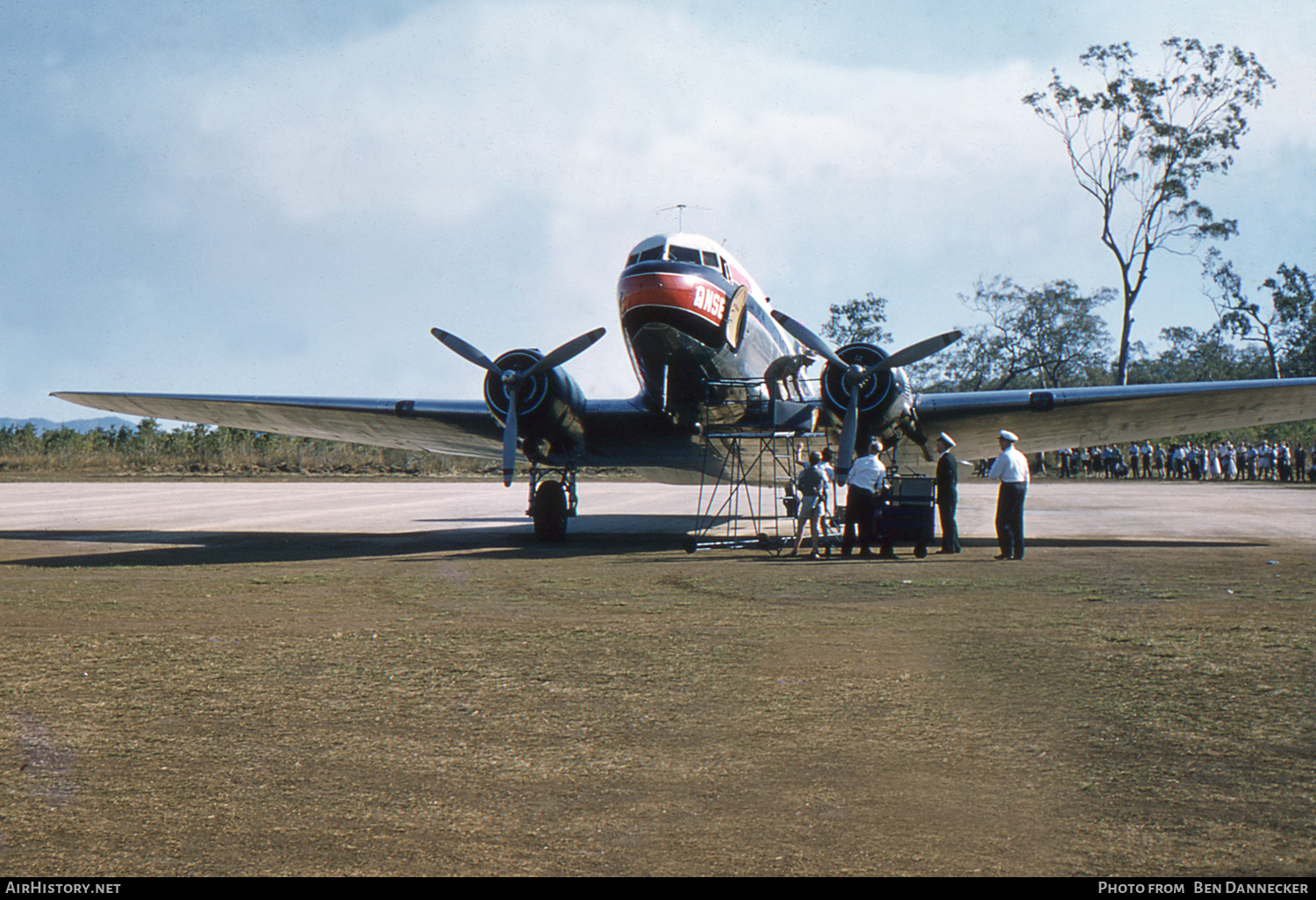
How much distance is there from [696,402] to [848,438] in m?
2.80

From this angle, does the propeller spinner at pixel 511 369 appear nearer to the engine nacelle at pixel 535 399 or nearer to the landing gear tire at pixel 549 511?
the engine nacelle at pixel 535 399

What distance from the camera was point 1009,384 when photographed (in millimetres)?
77500

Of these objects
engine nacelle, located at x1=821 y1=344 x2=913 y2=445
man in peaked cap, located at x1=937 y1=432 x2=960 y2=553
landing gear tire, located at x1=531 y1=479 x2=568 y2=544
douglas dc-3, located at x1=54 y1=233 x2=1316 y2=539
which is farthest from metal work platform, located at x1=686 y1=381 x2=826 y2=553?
man in peaked cap, located at x1=937 y1=432 x2=960 y2=553

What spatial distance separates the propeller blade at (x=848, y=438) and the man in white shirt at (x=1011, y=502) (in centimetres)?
230

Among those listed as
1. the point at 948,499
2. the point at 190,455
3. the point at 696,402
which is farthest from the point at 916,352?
the point at 190,455

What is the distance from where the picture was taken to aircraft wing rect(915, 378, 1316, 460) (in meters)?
17.4

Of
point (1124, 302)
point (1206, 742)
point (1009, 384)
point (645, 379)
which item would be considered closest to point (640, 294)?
point (645, 379)

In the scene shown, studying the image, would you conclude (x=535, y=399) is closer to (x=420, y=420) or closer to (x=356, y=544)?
(x=420, y=420)

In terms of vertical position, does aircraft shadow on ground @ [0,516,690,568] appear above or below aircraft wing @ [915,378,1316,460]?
below

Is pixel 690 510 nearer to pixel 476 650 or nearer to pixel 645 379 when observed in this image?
pixel 645 379

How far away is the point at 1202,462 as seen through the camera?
175ft

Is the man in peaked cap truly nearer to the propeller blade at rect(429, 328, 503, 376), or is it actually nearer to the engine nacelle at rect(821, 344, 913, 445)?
the engine nacelle at rect(821, 344, 913, 445)

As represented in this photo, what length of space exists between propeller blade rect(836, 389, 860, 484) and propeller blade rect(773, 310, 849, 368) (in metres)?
0.69
